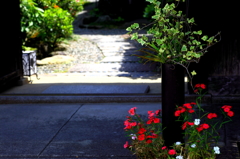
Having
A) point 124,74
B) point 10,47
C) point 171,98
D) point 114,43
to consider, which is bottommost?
point 124,74

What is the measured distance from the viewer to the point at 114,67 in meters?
11.3

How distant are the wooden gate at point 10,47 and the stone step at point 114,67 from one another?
99.0 inches

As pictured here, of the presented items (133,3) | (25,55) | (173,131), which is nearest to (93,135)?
(173,131)

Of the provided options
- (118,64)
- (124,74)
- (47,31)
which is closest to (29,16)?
(47,31)

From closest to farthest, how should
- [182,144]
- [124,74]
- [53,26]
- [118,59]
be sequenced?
1. [182,144]
2. [124,74]
3. [118,59]
4. [53,26]

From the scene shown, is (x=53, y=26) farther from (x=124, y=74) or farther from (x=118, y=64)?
(x=124, y=74)

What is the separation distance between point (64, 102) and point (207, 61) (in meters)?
2.72

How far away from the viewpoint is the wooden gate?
26.8 ft

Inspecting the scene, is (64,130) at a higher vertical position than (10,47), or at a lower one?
lower

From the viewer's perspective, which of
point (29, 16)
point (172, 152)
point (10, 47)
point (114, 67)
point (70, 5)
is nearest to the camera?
point (172, 152)

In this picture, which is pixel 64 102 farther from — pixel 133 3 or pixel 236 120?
pixel 133 3

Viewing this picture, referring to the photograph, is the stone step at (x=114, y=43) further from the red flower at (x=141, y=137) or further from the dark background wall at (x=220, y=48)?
the red flower at (x=141, y=137)

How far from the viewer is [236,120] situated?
19.5ft

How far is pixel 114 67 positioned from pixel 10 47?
3.62 metres
